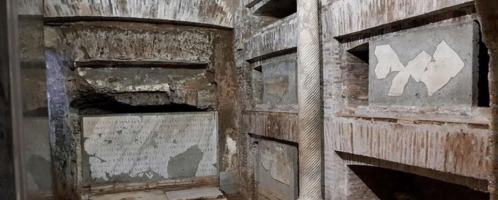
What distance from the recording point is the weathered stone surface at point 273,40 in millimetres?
3441

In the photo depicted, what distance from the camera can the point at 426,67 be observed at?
7.36ft

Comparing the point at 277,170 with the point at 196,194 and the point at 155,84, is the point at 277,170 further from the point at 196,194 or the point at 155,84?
the point at 155,84

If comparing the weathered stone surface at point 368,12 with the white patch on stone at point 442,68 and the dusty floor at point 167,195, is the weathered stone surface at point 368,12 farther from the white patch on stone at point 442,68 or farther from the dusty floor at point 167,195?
the dusty floor at point 167,195

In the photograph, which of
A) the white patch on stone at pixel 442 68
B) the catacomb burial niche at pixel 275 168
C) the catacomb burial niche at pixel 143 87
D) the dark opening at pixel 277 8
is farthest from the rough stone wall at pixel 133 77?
the white patch on stone at pixel 442 68

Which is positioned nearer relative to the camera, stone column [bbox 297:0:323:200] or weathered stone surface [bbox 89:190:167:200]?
stone column [bbox 297:0:323:200]

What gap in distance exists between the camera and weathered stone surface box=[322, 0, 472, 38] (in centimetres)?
209

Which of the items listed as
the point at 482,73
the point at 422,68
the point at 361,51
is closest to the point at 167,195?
the point at 361,51

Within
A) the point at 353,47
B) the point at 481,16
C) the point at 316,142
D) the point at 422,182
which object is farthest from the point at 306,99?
the point at 481,16

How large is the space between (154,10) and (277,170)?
7.99ft

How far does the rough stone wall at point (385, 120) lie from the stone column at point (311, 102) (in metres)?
0.09

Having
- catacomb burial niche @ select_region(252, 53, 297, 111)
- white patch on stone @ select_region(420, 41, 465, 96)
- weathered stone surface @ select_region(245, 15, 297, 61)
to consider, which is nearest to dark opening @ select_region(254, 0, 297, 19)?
weathered stone surface @ select_region(245, 15, 297, 61)

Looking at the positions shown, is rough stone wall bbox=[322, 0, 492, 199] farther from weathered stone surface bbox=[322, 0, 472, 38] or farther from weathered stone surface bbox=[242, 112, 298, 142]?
weathered stone surface bbox=[242, 112, 298, 142]

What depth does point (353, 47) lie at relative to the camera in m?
2.83

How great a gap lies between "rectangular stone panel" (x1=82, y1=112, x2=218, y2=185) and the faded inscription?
280cm
